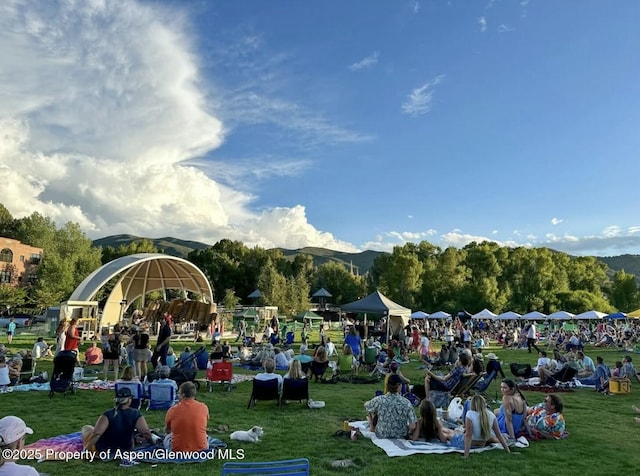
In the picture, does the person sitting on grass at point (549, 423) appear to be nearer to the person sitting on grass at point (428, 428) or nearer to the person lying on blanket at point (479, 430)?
the person lying on blanket at point (479, 430)

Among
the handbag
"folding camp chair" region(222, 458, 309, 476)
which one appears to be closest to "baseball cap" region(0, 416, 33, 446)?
"folding camp chair" region(222, 458, 309, 476)

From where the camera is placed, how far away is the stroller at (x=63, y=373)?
35.8ft

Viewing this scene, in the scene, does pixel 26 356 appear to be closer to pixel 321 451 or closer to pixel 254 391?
pixel 254 391

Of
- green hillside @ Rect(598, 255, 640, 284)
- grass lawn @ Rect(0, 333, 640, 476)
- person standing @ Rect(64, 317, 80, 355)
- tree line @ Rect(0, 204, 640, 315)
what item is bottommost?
grass lawn @ Rect(0, 333, 640, 476)

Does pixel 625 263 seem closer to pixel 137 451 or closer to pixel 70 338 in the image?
pixel 70 338

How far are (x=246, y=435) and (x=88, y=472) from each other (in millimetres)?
2156

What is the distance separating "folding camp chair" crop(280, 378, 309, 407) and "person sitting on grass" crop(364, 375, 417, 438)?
244cm

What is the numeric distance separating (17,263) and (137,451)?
68735 mm

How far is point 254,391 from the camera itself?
32.1 feet

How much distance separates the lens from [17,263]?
64.5 metres

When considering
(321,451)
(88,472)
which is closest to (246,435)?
(321,451)

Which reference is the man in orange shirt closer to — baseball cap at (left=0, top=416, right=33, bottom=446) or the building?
baseball cap at (left=0, top=416, right=33, bottom=446)

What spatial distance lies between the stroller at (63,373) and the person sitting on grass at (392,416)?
280 inches

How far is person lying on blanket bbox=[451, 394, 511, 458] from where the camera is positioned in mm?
6809
